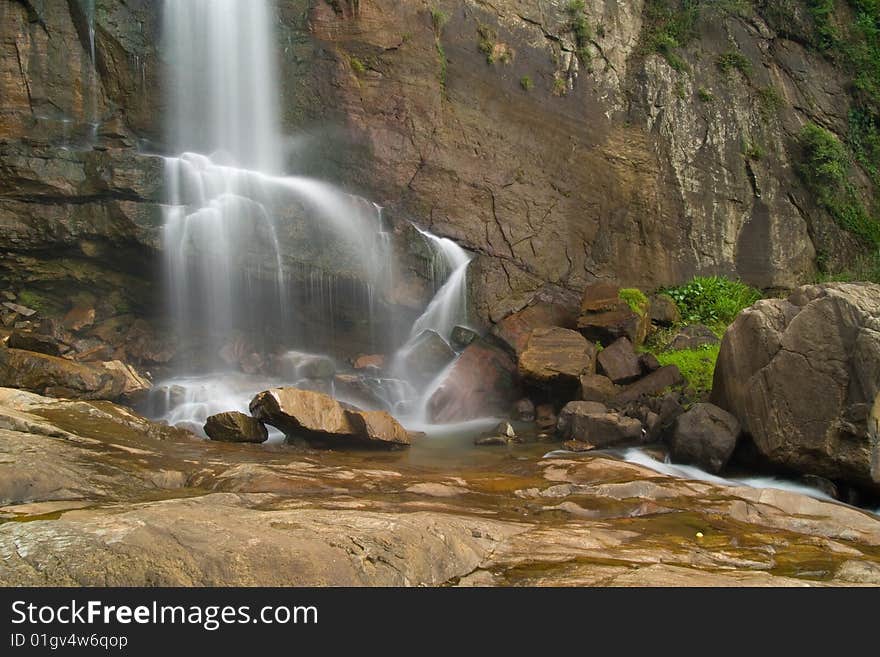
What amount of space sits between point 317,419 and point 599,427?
13.5 ft

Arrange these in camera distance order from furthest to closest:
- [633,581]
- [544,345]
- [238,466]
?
[544,345]
[238,466]
[633,581]

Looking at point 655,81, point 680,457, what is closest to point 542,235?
point 655,81

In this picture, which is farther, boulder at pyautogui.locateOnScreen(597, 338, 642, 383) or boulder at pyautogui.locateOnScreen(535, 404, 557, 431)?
boulder at pyautogui.locateOnScreen(597, 338, 642, 383)

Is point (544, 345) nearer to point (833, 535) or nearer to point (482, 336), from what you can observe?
point (482, 336)

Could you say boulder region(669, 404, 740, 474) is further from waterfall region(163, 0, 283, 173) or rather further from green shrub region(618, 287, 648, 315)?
waterfall region(163, 0, 283, 173)

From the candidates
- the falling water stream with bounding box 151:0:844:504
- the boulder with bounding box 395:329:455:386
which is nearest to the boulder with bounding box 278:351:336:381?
the falling water stream with bounding box 151:0:844:504

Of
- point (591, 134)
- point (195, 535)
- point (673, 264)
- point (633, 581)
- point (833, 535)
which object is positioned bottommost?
point (833, 535)

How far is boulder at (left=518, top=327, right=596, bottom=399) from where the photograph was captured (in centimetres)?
1220

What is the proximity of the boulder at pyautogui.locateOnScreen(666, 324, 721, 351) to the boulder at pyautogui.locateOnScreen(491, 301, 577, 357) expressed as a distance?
2.11 metres

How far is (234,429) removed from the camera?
9.38m

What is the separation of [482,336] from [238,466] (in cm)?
819

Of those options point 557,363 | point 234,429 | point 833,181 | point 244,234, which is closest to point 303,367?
point 244,234

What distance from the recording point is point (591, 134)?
17.8m
